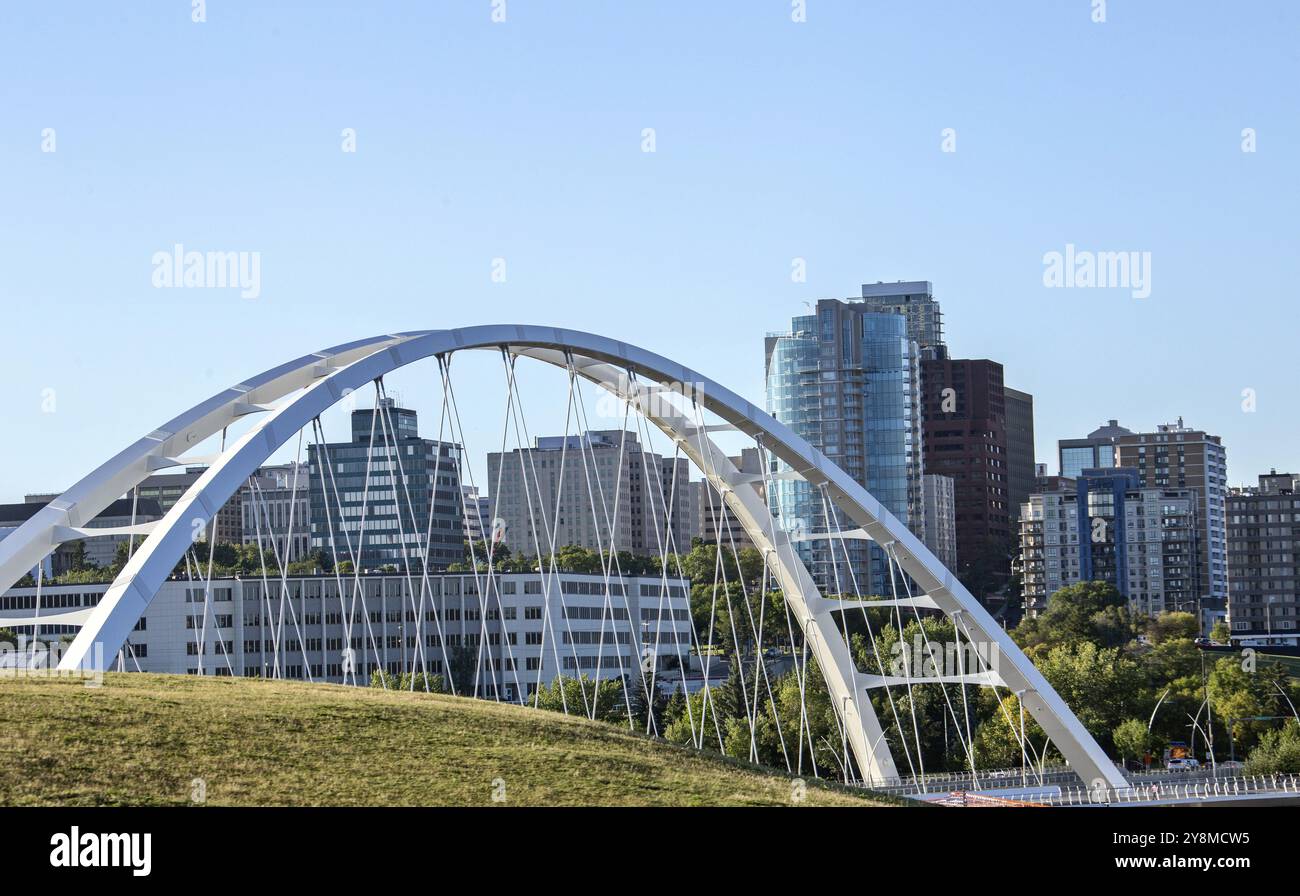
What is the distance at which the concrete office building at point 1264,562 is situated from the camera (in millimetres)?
179625

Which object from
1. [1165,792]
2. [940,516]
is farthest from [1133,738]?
[940,516]

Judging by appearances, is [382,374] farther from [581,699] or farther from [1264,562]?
[1264,562]

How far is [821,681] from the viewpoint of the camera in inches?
3396

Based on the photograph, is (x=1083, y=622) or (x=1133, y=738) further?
(x=1083, y=622)

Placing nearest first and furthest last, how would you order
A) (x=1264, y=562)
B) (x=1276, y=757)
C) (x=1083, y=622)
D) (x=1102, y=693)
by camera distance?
(x=1276, y=757)
(x=1102, y=693)
(x=1083, y=622)
(x=1264, y=562)

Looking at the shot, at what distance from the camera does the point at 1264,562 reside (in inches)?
7318

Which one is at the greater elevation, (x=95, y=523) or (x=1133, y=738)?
(x=95, y=523)

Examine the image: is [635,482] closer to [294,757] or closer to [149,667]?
[149,667]

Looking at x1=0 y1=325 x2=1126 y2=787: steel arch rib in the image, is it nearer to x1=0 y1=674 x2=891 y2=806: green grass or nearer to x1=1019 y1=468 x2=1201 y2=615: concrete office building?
x1=0 y1=674 x2=891 y2=806: green grass

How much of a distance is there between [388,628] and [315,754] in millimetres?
61063

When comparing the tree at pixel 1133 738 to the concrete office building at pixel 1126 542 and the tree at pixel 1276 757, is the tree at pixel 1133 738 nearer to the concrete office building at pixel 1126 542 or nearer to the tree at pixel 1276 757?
the tree at pixel 1276 757

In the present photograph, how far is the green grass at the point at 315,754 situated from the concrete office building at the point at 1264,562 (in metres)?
160

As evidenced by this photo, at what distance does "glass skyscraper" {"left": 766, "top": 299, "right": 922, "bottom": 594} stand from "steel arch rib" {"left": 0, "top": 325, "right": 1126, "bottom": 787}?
125474mm
